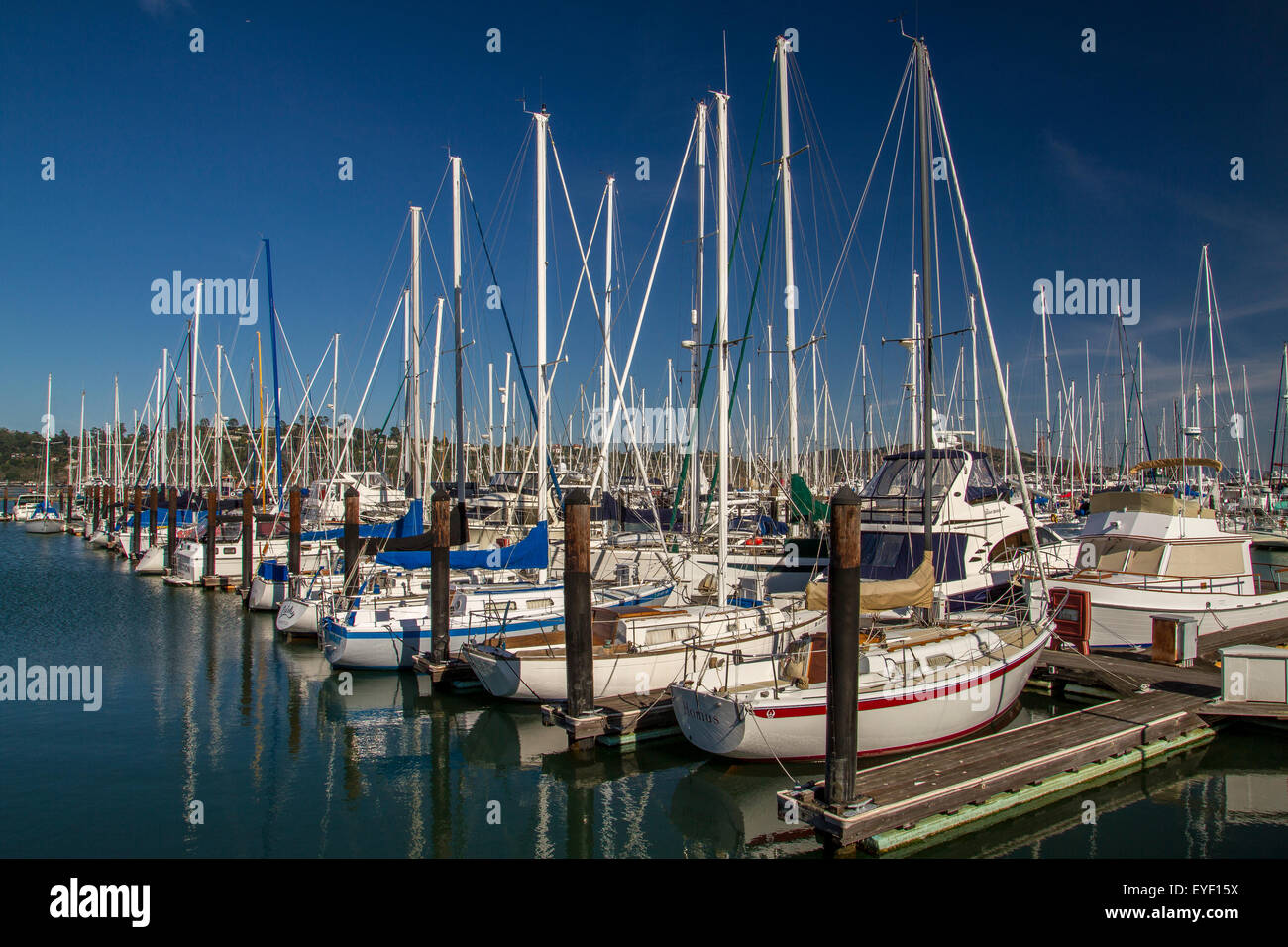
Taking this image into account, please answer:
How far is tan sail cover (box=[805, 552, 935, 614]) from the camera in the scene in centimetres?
1574

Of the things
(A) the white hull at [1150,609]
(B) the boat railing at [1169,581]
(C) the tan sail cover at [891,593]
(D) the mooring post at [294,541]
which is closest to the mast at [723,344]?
(C) the tan sail cover at [891,593]

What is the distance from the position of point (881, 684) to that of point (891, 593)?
277cm

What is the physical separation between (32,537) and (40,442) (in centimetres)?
13131

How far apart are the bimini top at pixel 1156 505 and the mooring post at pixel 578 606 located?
18953 mm

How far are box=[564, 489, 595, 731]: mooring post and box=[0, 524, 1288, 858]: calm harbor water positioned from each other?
121 centimetres

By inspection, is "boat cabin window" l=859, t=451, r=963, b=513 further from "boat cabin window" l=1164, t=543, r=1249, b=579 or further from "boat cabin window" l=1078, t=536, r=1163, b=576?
"boat cabin window" l=1164, t=543, r=1249, b=579

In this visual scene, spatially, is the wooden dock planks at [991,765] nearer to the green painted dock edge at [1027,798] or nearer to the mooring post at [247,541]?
the green painted dock edge at [1027,798]

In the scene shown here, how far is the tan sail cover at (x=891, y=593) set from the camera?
1574 cm

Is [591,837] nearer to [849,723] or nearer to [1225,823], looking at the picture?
[849,723]

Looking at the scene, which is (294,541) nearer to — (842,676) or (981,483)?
(981,483)

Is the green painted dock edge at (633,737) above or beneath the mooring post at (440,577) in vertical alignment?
beneath

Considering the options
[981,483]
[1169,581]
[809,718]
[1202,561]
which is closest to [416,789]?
[809,718]
